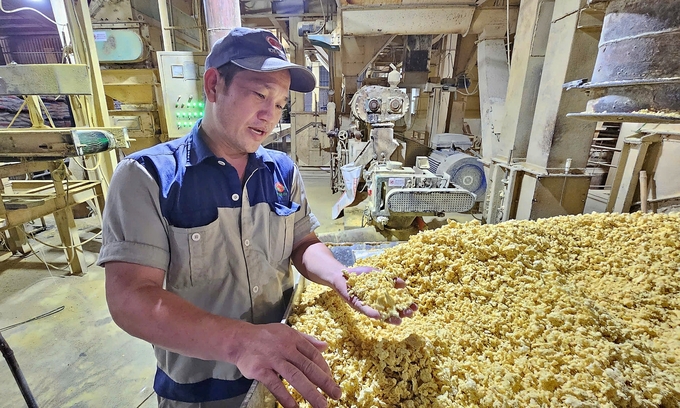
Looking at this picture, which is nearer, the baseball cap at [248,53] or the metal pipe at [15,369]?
the baseball cap at [248,53]

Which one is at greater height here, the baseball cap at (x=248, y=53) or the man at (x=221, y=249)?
the baseball cap at (x=248, y=53)

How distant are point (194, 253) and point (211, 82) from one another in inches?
22.0

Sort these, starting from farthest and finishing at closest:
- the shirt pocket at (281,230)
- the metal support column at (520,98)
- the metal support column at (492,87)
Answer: the metal support column at (492,87) < the metal support column at (520,98) < the shirt pocket at (281,230)

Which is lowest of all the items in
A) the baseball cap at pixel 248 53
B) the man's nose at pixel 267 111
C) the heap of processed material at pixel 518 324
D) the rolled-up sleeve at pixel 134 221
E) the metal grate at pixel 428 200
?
the metal grate at pixel 428 200

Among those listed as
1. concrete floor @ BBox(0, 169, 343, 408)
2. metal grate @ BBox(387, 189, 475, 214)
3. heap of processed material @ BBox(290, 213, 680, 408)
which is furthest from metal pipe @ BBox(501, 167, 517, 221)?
concrete floor @ BBox(0, 169, 343, 408)

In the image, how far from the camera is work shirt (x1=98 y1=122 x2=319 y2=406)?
0.82 m

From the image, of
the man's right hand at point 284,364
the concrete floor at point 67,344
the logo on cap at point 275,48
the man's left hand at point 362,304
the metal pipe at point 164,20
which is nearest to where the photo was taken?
the man's right hand at point 284,364

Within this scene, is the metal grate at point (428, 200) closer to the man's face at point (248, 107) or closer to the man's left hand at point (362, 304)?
the man's left hand at point (362, 304)

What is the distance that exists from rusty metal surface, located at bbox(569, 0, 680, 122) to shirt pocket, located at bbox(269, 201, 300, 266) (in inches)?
45.5

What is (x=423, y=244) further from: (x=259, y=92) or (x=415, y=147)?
(x=415, y=147)

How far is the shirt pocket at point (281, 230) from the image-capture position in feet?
3.63

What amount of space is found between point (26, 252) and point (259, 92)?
197 inches

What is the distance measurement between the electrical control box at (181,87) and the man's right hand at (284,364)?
10.1ft

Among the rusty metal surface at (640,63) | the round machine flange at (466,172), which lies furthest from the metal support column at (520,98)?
the rusty metal surface at (640,63)
